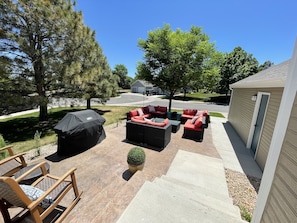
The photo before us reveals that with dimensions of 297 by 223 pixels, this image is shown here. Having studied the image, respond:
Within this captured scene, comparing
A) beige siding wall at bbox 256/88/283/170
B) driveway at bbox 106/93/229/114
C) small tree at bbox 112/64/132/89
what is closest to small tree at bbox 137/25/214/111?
beige siding wall at bbox 256/88/283/170

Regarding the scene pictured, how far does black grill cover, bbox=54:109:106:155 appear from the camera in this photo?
15.2 ft

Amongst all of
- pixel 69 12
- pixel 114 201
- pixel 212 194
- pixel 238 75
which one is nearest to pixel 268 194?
pixel 212 194

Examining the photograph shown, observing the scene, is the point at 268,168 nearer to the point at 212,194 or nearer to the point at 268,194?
the point at 268,194

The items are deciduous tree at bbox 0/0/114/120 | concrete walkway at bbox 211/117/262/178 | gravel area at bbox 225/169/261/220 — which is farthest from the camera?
deciduous tree at bbox 0/0/114/120

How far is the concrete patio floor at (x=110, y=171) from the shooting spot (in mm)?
2262

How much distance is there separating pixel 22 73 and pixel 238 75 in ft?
88.2

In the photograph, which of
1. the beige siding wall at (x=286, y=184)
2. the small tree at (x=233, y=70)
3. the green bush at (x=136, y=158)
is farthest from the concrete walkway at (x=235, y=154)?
the small tree at (x=233, y=70)

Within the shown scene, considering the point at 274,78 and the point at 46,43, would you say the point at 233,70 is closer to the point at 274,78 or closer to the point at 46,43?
the point at 274,78

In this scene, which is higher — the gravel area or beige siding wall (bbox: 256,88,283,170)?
beige siding wall (bbox: 256,88,283,170)

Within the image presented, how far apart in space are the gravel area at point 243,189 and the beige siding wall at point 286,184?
199 centimetres

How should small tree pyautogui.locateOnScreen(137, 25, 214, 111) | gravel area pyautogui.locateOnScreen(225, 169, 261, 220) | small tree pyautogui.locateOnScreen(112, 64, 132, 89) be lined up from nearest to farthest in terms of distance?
1. gravel area pyautogui.locateOnScreen(225, 169, 261, 220)
2. small tree pyautogui.locateOnScreen(137, 25, 214, 111)
3. small tree pyautogui.locateOnScreen(112, 64, 132, 89)

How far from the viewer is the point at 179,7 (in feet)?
25.3

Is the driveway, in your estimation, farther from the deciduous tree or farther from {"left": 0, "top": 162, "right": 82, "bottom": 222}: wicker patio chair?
{"left": 0, "top": 162, "right": 82, "bottom": 222}: wicker patio chair

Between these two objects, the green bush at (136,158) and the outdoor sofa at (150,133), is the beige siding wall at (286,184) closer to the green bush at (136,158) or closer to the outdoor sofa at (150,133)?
the green bush at (136,158)
